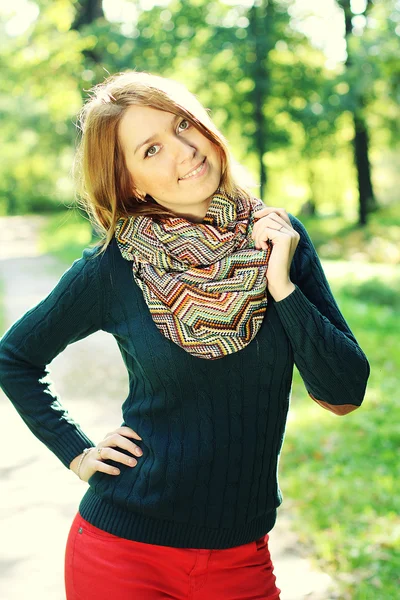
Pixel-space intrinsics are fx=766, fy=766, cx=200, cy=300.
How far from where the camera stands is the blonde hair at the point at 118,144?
209 centimetres

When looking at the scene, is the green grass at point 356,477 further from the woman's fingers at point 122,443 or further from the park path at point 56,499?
the woman's fingers at point 122,443

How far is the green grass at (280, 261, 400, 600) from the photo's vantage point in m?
3.76

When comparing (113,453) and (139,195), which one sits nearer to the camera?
(113,453)

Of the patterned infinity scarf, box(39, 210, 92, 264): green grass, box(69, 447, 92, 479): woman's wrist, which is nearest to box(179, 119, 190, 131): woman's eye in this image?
the patterned infinity scarf

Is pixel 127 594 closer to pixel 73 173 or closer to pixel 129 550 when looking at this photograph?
pixel 129 550

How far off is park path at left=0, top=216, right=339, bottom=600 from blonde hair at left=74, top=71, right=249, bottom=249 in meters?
2.18

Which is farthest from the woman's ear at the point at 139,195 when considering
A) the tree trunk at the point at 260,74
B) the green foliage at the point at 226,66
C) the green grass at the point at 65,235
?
the green grass at the point at 65,235

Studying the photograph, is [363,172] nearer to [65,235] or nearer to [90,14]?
[90,14]

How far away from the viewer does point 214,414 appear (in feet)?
6.43

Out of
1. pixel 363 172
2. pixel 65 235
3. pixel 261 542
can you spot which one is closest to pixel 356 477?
pixel 261 542

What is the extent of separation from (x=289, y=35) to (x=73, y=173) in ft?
64.2

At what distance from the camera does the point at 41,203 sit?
39.8 meters

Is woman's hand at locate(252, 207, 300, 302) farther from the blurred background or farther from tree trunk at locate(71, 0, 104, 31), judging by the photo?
tree trunk at locate(71, 0, 104, 31)

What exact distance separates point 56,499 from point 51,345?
114 inches
